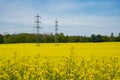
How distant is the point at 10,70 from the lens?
27.2ft

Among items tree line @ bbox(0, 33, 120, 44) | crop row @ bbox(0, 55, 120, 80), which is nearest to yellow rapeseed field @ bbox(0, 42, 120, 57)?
crop row @ bbox(0, 55, 120, 80)

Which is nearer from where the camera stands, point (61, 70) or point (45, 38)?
point (61, 70)

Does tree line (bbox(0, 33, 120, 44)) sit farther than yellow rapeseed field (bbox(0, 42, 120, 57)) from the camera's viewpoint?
Yes

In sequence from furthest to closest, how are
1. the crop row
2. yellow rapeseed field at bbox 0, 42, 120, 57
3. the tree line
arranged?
the tree line, yellow rapeseed field at bbox 0, 42, 120, 57, the crop row

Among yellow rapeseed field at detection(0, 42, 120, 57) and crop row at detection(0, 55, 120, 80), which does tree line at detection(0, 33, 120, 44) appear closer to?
yellow rapeseed field at detection(0, 42, 120, 57)

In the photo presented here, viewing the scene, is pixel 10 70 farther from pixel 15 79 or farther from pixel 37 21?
pixel 37 21

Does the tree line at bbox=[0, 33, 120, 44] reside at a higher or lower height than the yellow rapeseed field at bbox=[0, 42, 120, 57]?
higher

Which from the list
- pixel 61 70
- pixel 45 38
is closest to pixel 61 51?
pixel 61 70

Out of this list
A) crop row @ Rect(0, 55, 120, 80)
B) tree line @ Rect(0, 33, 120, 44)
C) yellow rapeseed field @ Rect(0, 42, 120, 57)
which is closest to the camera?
crop row @ Rect(0, 55, 120, 80)

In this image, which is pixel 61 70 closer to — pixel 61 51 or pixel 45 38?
pixel 61 51

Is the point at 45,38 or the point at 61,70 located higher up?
the point at 45,38

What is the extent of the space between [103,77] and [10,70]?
2.40 meters

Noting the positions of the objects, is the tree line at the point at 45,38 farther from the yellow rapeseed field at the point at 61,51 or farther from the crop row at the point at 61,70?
the crop row at the point at 61,70

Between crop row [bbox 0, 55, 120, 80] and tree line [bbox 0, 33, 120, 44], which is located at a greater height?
tree line [bbox 0, 33, 120, 44]
